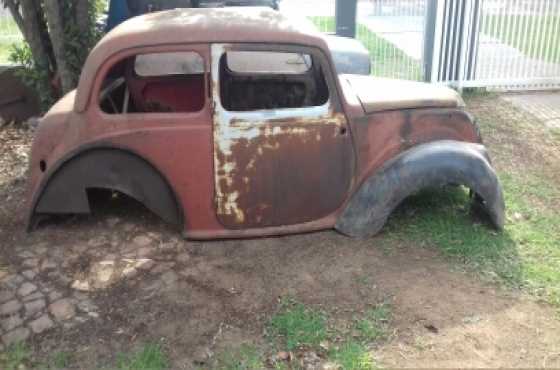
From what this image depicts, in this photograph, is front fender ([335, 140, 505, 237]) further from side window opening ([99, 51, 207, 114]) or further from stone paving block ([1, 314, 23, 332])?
stone paving block ([1, 314, 23, 332])

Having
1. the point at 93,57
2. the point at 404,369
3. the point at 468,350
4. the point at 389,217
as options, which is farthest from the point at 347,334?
the point at 93,57

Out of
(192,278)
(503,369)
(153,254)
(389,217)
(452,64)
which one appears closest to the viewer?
(503,369)

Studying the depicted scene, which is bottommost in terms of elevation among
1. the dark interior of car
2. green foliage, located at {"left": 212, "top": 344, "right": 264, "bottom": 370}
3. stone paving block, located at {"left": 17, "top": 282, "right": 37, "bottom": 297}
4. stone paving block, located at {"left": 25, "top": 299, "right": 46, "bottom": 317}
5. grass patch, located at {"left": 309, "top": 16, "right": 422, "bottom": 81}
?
green foliage, located at {"left": 212, "top": 344, "right": 264, "bottom": 370}

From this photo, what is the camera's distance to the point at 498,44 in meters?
8.58

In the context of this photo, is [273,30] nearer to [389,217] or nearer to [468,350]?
[389,217]

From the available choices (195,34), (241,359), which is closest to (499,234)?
(241,359)

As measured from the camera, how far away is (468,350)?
363 centimetres

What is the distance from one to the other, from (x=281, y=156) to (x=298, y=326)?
1.25 meters

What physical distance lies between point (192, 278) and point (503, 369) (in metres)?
2.04

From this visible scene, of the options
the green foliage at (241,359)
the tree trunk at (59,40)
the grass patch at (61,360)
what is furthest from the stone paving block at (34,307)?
the tree trunk at (59,40)

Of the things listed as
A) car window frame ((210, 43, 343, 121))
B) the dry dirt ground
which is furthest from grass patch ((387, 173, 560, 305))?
car window frame ((210, 43, 343, 121))

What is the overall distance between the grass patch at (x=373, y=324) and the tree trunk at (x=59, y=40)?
4.20 metres

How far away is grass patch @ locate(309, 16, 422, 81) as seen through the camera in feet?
28.7

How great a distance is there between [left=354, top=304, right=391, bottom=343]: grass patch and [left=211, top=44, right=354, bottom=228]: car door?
3.27 feet
